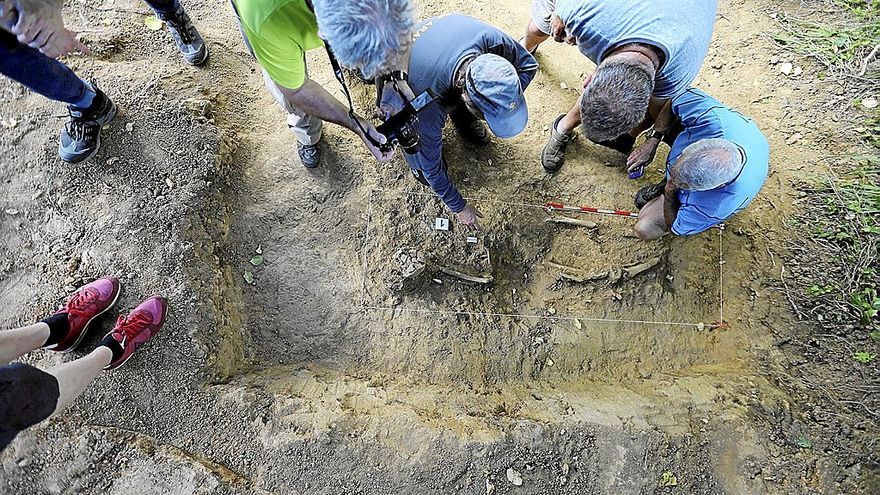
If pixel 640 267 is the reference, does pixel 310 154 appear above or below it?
above

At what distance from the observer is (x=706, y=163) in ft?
8.53

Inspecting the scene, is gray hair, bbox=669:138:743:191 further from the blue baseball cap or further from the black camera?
the black camera

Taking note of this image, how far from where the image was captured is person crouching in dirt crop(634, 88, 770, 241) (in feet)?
8.59

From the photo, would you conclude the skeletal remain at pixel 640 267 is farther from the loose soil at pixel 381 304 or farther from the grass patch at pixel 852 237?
the grass patch at pixel 852 237

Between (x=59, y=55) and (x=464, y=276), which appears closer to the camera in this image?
(x=59, y=55)

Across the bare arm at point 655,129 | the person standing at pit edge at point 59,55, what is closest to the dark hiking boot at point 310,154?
the person standing at pit edge at point 59,55

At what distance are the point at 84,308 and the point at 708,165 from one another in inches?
127

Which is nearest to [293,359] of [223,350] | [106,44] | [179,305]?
[223,350]

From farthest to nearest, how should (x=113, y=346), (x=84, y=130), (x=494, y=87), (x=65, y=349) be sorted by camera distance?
(x=84, y=130) < (x=65, y=349) < (x=113, y=346) < (x=494, y=87)

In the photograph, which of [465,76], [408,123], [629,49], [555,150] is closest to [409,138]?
[408,123]

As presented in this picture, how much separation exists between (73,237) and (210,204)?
0.76 m

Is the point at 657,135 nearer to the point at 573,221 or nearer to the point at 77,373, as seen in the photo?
Answer: the point at 573,221

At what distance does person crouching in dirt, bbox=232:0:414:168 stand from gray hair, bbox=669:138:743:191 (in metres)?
1.47

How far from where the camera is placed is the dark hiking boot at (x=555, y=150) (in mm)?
3460
